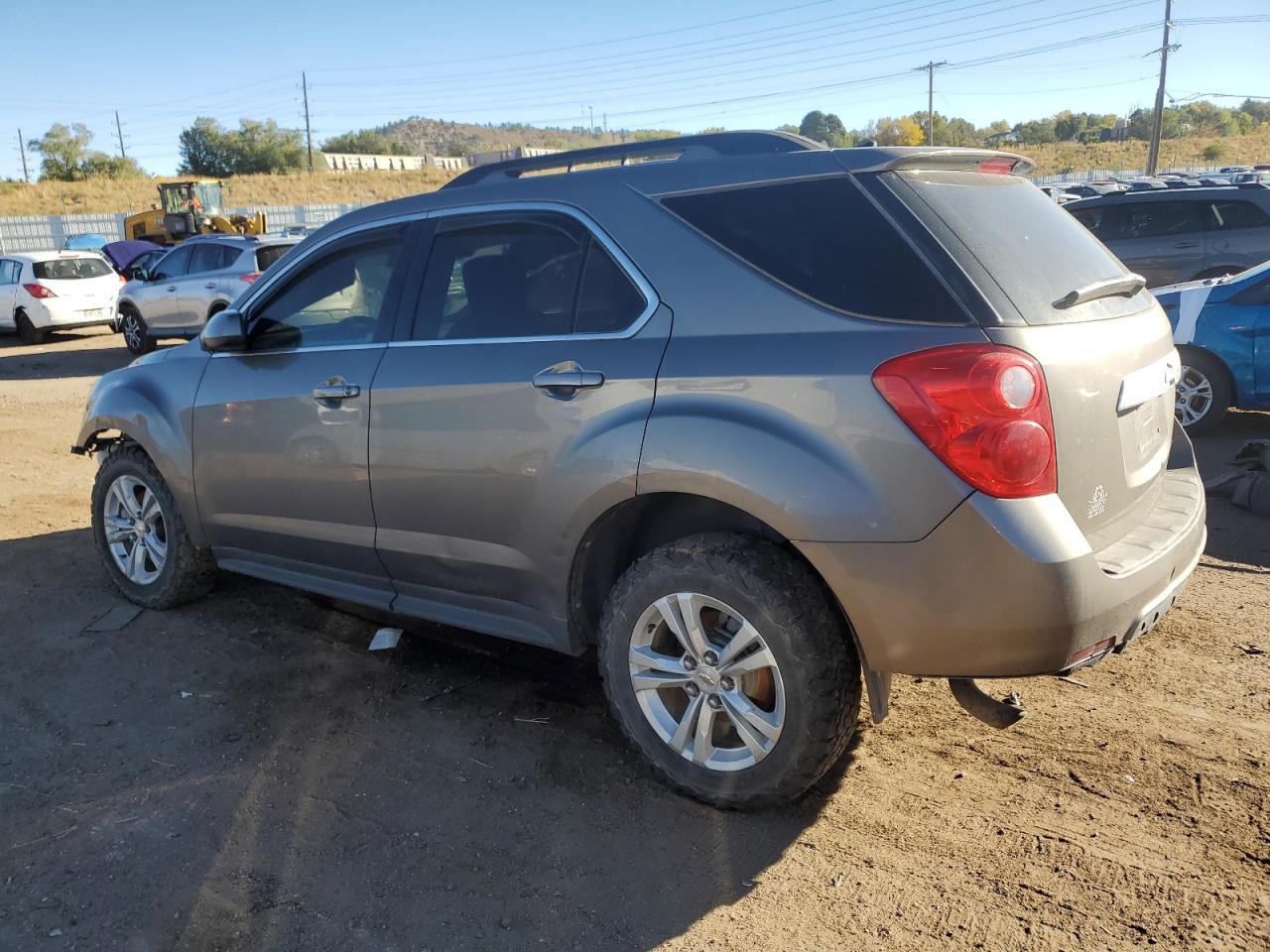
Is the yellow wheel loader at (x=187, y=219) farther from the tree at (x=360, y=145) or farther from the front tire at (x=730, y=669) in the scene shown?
the tree at (x=360, y=145)

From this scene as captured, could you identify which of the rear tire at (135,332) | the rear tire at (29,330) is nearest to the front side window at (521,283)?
the rear tire at (135,332)

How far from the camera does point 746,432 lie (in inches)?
113

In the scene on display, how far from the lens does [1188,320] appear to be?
7871 millimetres

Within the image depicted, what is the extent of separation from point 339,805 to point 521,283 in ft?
6.10

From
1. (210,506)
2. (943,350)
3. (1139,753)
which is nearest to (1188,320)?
(1139,753)

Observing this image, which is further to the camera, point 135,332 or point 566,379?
point 135,332

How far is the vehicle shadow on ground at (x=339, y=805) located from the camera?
2744 mm

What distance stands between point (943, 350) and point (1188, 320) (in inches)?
252

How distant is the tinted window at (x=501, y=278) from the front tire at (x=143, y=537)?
6.36ft

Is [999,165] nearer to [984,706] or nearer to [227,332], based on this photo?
[984,706]

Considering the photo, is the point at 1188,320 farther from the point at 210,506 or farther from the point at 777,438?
the point at 210,506

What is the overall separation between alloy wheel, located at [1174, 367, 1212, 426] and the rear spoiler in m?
5.45

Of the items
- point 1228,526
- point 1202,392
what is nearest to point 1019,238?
point 1228,526

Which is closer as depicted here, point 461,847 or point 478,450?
point 461,847
